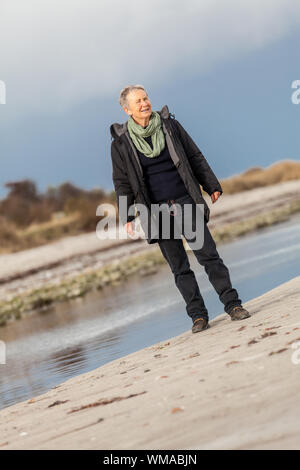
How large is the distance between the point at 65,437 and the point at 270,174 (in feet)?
146

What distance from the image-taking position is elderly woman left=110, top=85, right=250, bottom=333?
5574 millimetres

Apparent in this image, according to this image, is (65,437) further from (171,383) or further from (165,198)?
(165,198)

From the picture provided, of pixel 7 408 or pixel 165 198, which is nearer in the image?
pixel 7 408

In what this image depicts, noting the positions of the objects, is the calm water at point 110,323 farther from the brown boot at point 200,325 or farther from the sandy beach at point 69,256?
the sandy beach at point 69,256

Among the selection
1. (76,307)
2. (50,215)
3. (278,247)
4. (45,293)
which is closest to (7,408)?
(76,307)

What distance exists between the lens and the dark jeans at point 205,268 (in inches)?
227

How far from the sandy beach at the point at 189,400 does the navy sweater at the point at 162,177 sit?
107 centimetres

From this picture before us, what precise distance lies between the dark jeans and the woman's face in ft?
2.23

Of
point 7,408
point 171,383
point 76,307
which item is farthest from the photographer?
point 76,307

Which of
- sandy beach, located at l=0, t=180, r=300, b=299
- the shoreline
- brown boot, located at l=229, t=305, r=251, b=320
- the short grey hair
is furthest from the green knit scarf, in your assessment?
sandy beach, located at l=0, t=180, r=300, b=299

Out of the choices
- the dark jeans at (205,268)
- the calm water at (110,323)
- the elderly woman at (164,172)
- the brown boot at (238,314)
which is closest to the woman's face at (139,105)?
the elderly woman at (164,172)

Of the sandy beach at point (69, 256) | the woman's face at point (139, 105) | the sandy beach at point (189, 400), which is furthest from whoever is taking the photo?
the sandy beach at point (69, 256)

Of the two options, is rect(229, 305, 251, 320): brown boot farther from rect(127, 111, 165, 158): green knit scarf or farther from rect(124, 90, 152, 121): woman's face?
rect(124, 90, 152, 121): woman's face

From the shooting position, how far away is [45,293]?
15.6 meters
